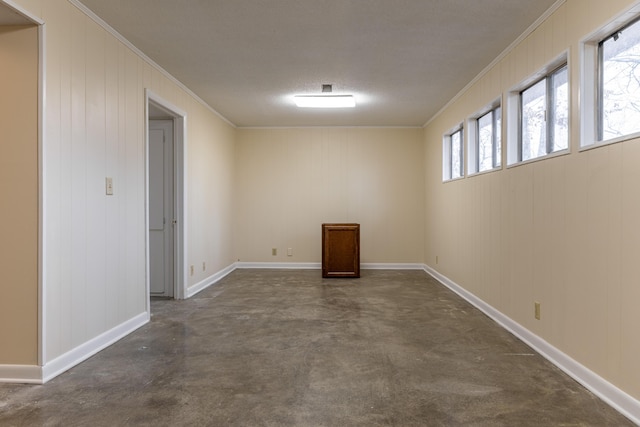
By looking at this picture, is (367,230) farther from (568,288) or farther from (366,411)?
(366,411)

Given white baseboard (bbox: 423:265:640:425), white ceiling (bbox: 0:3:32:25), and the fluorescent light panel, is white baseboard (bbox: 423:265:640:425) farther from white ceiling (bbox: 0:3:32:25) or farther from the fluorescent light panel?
white ceiling (bbox: 0:3:32:25)

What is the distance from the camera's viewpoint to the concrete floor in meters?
1.97

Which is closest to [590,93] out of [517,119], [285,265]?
[517,119]

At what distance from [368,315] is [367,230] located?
3074mm

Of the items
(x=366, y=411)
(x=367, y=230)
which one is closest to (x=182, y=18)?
(x=366, y=411)

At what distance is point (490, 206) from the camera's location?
379 cm

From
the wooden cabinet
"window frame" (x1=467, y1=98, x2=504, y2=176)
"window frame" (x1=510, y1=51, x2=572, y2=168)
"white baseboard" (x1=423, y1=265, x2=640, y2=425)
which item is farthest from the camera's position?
the wooden cabinet

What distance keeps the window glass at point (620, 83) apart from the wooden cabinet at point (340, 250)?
4.01 meters

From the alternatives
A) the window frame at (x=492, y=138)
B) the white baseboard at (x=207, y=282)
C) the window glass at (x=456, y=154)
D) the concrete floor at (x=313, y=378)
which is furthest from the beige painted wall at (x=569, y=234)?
the white baseboard at (x=207, y=282)

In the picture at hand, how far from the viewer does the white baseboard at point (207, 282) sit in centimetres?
475

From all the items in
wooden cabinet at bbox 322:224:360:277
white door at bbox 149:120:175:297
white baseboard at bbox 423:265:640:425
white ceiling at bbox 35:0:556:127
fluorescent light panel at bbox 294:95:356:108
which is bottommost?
white baseboard at bbox 423:265:640:425

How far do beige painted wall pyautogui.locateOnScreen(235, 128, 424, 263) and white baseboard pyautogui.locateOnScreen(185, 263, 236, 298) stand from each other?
0.71m

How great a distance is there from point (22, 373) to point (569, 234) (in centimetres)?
354

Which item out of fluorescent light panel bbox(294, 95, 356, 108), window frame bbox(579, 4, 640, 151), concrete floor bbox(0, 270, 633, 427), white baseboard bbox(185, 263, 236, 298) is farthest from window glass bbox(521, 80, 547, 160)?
white baseboard bbox(185, 263, 236, 298)
